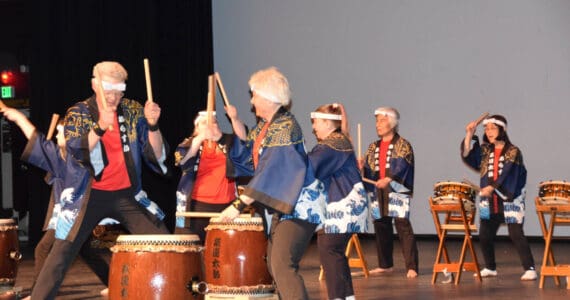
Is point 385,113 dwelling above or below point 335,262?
above

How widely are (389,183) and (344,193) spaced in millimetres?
2438

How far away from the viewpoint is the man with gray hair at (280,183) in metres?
3.98

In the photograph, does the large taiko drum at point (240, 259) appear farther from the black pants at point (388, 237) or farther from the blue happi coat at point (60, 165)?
the black pants at point (388, 237)

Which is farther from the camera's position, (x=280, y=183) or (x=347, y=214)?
(x=347, y=214)

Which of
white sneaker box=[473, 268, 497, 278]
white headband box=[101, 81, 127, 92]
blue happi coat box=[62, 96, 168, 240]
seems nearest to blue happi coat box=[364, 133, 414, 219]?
white sneaker box=[473, 268, 497, 278]

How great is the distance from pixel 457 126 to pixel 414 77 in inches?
29.1

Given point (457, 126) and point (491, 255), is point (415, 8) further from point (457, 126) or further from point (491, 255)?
point (491, 255)

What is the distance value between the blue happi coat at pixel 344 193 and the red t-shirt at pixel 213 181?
1117 mm

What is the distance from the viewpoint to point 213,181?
5980 mm

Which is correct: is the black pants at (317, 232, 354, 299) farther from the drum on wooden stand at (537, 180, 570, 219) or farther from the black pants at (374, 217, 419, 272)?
the black pants at (374, 217, 419, 272)

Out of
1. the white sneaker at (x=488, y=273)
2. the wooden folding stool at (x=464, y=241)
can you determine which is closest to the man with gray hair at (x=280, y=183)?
the wooden folding stool at (x=464, y=241)

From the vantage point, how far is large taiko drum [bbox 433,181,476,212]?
6770 millimetres

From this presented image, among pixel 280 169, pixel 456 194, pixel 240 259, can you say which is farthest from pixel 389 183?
pixel 280 169

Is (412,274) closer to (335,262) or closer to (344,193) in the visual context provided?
(335,262)
